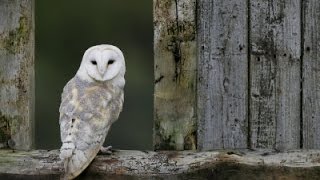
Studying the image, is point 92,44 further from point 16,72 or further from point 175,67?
point 175,67

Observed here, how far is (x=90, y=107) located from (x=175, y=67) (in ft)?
1.49

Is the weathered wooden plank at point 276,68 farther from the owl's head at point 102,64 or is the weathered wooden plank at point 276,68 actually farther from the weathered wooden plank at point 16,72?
the weathered wooden plank at point 16,72

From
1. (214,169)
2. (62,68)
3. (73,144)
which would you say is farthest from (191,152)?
(62,68)

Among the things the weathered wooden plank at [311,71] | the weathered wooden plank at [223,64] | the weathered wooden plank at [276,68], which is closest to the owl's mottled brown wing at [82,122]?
the weathered wooden plank at [223,64]

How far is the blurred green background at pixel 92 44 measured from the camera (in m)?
12.3

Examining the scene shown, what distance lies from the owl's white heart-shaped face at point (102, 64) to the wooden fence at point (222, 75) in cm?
19

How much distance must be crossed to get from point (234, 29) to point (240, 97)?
32 cm

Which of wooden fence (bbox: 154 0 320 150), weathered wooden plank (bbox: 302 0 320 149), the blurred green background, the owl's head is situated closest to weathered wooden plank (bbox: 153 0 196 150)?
wooden fence (bbox: 154 0 320 150)

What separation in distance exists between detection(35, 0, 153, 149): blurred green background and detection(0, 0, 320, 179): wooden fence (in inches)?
229

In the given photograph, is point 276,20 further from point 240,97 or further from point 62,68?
point 62,68

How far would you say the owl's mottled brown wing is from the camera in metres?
5.53

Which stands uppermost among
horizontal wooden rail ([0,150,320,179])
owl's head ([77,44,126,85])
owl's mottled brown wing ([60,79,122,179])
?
owl's head ([77,44,126,85])

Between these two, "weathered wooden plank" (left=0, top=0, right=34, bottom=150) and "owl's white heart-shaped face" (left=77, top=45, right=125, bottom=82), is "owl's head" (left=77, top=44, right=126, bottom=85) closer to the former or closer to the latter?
"owl's white heart-shaped face" (left=77, top=45, right=125, bottom=82)

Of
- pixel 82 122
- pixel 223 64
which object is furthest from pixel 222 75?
pixel 82 122
